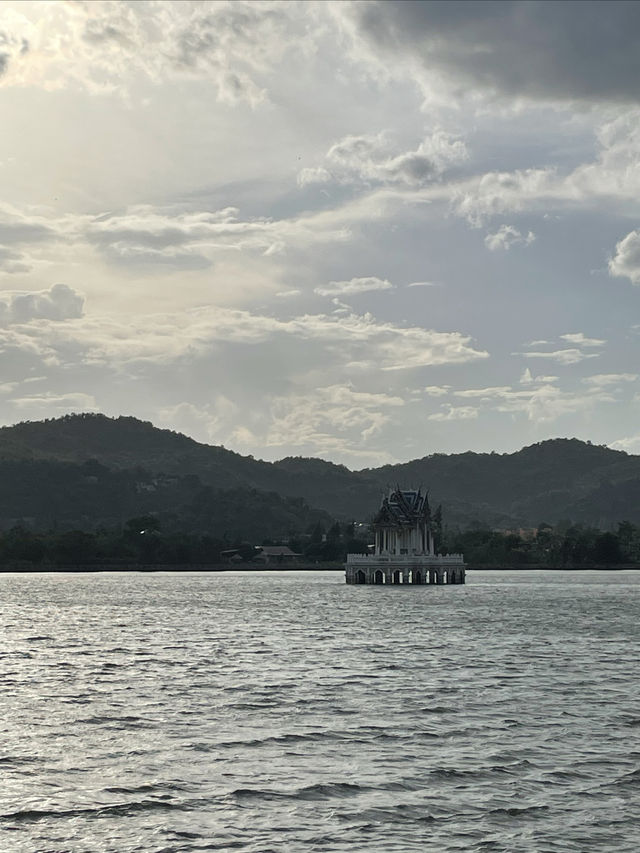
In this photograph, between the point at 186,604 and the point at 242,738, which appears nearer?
the point at 242,738

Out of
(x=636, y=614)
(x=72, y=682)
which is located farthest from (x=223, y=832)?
(x=636, y=614)

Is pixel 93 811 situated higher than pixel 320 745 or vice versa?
pixel 320 745

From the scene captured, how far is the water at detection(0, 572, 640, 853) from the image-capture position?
99.0 ft

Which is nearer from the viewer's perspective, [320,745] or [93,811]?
[93,811]

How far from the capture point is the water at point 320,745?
1188 inches

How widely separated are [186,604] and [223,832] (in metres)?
131

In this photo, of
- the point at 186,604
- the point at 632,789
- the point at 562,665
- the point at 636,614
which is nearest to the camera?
the point at 632,789

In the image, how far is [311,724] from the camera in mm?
46531

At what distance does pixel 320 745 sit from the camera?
41.9 metres

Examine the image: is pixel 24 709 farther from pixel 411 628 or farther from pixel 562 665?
pixel 411 628

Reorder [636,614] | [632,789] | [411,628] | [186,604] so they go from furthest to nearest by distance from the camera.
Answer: [186,604]
[636,614]
[411,628]
[632,789]

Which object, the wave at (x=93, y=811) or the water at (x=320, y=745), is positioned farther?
the wave at (x=93, y=811)

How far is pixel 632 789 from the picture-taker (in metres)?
34.8

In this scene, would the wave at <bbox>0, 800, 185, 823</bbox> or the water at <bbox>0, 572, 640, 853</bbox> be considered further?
the wave at <bbox>0, 800, 185, 823</bbox>
